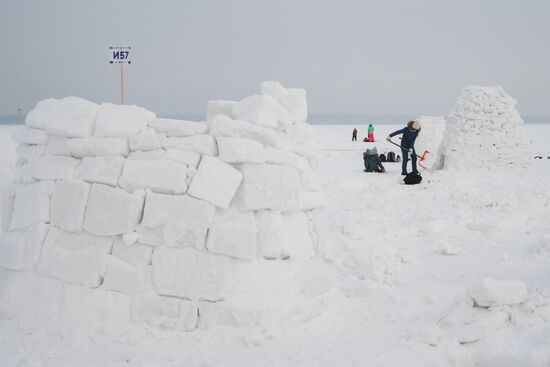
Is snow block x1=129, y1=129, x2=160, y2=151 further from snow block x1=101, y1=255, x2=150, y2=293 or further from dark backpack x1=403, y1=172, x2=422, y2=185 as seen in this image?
dark backpack x1=403, y1=172, x2=422, y2=185

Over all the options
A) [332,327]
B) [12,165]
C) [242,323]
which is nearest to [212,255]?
[242,323]

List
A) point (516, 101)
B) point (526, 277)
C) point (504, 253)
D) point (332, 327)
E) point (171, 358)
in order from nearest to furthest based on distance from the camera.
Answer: point (171, 358) → point (332, 327) → point (526, 277) → point (504, 253) → point (516, 101)

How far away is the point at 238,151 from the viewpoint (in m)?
3.61

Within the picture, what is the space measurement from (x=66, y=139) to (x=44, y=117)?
0.28m

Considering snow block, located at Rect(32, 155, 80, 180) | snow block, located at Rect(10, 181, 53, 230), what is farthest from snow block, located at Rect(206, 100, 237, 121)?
snow block, located at Rect(10, 181, 53, 230)

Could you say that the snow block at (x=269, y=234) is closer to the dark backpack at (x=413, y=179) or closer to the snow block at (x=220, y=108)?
the snow block at (x=220, y=108)

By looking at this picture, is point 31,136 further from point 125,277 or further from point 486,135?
point 486,135

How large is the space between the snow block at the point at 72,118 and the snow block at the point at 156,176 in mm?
514

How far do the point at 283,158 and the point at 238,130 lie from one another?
43 centimetres

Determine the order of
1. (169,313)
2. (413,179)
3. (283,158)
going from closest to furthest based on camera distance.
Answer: (169,313) → (283,158) → (413,179)

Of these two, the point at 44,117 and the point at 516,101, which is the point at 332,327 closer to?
the point at 44,117

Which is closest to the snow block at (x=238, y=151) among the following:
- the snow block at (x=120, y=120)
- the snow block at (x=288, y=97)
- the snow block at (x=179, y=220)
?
the snow block at (x=179, y=220)

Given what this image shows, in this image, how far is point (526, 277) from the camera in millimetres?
4699

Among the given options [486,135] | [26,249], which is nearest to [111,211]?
[26,249]
